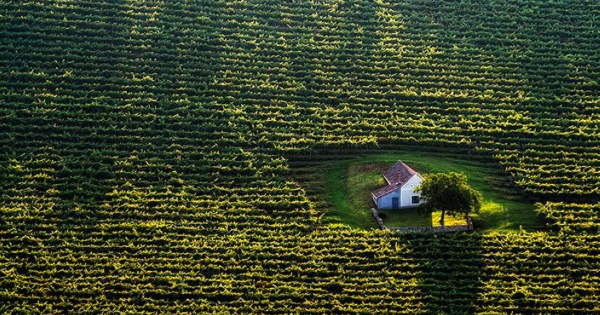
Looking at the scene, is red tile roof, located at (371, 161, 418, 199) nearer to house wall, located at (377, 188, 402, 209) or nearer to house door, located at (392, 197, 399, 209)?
house wall, located at (377, 188, 402, 209)

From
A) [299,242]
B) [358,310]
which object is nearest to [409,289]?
[358,310]

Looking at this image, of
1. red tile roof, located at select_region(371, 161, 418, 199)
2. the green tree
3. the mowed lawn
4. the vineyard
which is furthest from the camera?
red tile roof, located at select_region(371, 161, 418, 199)

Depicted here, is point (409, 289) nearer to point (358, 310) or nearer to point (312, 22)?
point (358, 310)

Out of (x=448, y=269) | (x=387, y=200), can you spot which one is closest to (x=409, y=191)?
(x=387, y=200)

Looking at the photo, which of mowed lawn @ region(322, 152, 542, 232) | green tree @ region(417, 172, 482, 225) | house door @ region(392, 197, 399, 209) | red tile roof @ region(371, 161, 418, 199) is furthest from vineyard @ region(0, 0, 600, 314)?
red tile roof @ region(371, 161, 418, 199)

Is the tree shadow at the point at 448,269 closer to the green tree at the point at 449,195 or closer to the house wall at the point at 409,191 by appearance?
the green tree at the point at 449,195

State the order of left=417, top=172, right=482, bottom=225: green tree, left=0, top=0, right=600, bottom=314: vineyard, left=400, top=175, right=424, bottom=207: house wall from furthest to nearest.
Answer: left=400, top=175, right=424, bottom=207: house wall → left=417, top=172, right=482, bottom=225: green tree → left=0, top=0, right=600, bottom=314: vineyard

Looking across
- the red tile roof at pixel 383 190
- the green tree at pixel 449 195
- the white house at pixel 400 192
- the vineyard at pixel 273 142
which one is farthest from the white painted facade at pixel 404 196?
the vineyard at pixel 273 142
